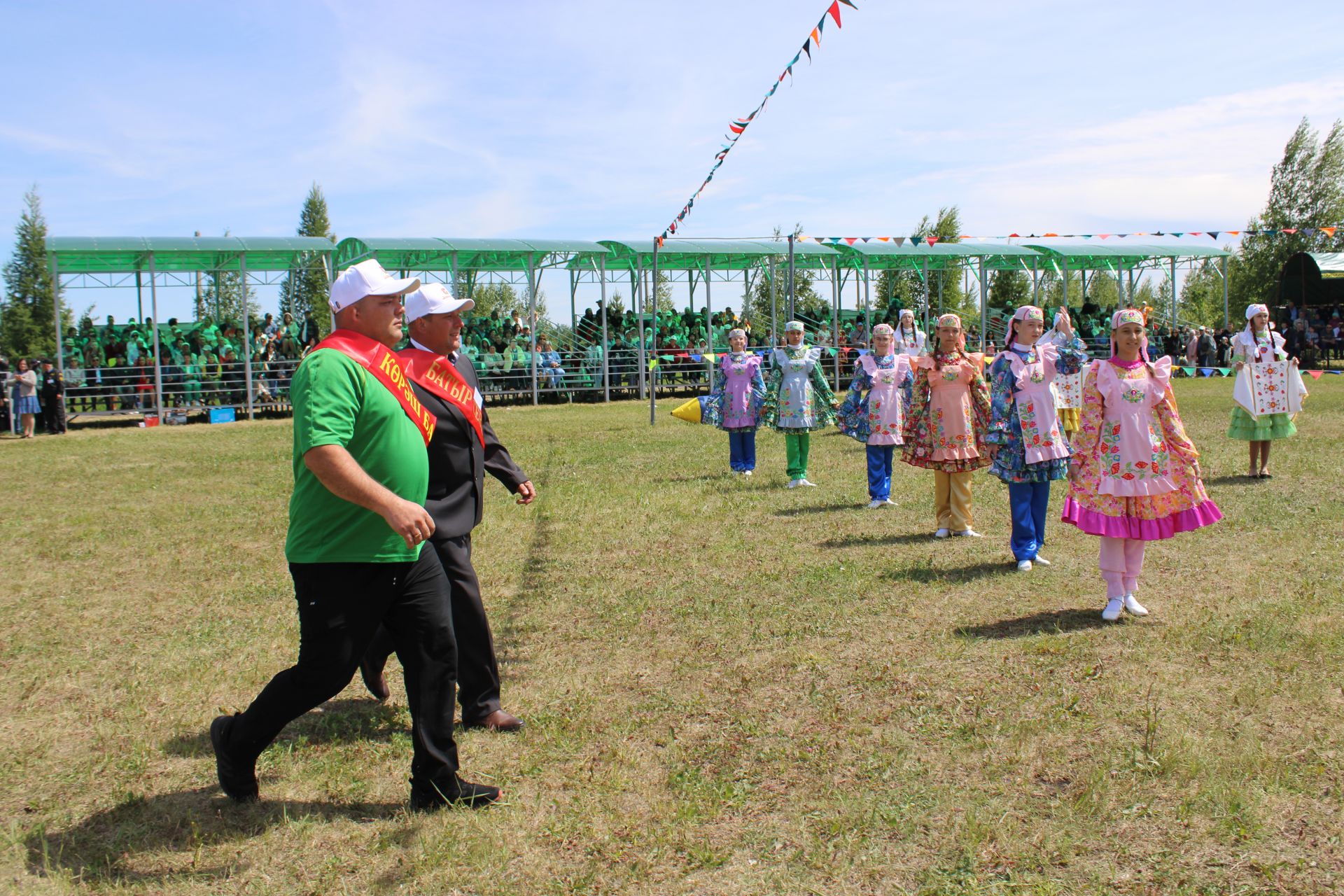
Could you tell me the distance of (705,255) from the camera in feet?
88.1

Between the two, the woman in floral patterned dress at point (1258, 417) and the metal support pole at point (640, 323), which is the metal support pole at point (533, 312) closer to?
the metal support pole at point (640, 323)

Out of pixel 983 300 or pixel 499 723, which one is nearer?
pixel 499 723

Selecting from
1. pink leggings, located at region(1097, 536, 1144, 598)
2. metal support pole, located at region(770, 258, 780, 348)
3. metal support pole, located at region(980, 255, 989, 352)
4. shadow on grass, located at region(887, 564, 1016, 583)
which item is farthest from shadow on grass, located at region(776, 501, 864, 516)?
metal support pole, located at region(980, 255, 989, 352)

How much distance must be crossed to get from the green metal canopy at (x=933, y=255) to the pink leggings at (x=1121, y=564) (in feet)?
72.5

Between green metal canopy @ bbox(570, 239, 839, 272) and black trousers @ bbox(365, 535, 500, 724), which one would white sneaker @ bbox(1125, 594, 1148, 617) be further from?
green metal canopy @ bbox(570, 239, 839, 272)

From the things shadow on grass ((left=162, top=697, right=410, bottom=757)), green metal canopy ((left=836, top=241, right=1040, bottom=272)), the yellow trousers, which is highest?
green metal canopy ((left=836, top=241, right=1040, bottom=272))

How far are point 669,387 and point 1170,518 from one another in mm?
23316

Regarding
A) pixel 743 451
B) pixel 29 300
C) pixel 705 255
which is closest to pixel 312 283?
pixel 29 300

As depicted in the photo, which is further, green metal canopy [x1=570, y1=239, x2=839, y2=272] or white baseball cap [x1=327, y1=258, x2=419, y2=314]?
green metal canopy [x1=570, y1=239, x2=839, y2=272]

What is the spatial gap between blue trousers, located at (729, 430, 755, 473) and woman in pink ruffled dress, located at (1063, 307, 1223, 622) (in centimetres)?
641

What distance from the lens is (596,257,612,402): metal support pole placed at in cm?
2642

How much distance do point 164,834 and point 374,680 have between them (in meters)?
1.22

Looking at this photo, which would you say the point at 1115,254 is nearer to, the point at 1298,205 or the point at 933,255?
the point at 933,255

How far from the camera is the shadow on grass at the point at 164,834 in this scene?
3.37 m
